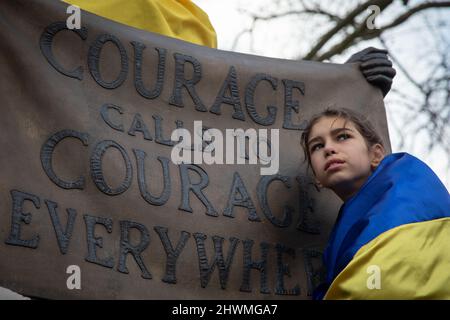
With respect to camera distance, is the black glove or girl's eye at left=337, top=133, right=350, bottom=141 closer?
girl's eye at left=337, top=133, right=350, bottom=141

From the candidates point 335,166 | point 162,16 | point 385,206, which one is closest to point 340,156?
point 335,166

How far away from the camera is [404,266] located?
6.90 ft

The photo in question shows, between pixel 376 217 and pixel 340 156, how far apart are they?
0.32 meters

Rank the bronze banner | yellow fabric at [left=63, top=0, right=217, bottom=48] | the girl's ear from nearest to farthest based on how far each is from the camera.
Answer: the bronze banner, the girl's ear, yellow fabric at [left=63, top=0, right=217, bottom=48]

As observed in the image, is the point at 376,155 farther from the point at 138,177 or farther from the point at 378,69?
the point at 138,177

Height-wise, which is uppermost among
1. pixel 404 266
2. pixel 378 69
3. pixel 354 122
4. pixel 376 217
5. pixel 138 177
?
pixel 378 69

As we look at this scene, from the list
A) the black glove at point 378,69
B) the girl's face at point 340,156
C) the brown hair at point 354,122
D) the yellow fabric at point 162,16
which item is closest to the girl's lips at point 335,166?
the girl's face at point 340,156

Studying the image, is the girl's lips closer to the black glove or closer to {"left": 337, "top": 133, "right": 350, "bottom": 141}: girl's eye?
{"left": 337, "top": 133, "right": 350, "bottom": 141}: girl's eye

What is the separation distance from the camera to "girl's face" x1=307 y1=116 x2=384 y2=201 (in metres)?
2.54

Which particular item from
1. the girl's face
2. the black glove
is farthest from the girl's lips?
the black glove

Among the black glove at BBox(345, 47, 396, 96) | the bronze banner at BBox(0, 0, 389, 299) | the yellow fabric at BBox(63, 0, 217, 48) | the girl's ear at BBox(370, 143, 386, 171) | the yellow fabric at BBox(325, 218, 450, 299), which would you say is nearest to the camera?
the yellow fabric at BBox(325, 218, 450, 299)

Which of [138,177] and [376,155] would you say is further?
[376,155]

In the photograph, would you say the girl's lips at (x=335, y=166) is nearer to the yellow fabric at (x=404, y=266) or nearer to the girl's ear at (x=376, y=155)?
the girl's ear at (x=376, y=155)

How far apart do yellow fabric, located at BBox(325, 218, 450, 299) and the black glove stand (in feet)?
2.90
